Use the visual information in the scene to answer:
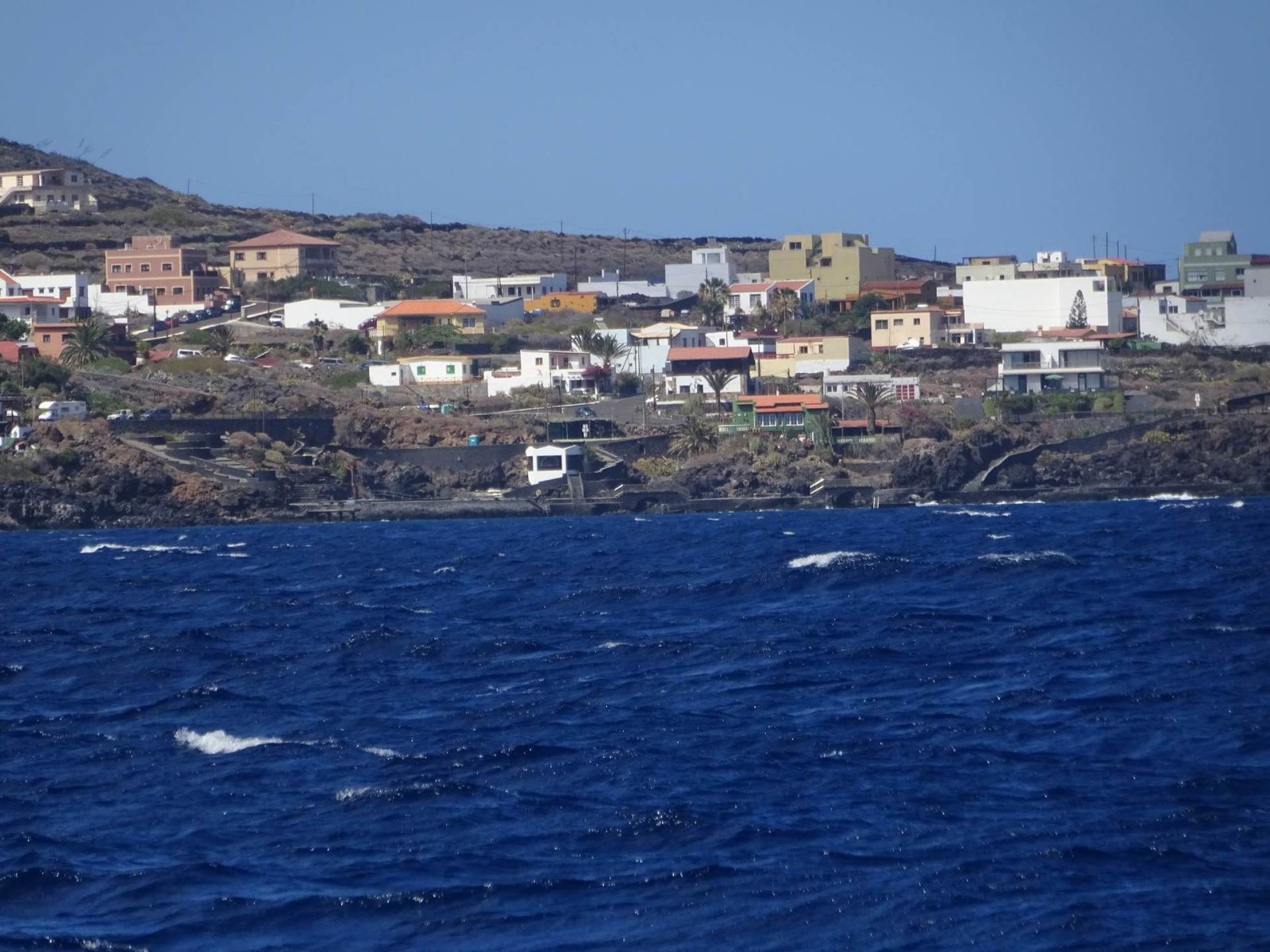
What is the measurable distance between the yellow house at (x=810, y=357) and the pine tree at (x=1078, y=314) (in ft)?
53.6

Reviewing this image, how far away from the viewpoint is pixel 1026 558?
51656 mm

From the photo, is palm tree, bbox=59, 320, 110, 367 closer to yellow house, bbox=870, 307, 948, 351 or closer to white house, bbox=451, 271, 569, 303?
white house, bbox=451, 271, 569, 303

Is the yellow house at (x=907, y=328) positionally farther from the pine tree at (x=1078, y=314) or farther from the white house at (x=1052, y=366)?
the white house at (x=1052, y=366)

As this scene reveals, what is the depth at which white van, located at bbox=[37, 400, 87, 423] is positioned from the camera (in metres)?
90.4

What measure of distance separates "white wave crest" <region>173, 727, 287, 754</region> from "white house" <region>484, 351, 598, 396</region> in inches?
3073

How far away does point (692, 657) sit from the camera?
1373 inches

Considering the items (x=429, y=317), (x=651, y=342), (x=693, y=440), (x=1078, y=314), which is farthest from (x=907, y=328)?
(x=693, y=440)

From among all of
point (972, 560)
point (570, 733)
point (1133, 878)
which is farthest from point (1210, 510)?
point (1133, 878)

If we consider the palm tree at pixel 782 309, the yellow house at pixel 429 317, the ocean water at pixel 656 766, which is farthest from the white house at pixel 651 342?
the ocean water at pixel 656 766

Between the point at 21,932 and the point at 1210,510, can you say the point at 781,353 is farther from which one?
the point at 21,932

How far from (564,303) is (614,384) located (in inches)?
1151

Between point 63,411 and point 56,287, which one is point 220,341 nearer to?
point 63,411

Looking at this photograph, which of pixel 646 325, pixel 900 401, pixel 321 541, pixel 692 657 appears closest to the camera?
pixel 692 657

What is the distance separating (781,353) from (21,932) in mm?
98155
